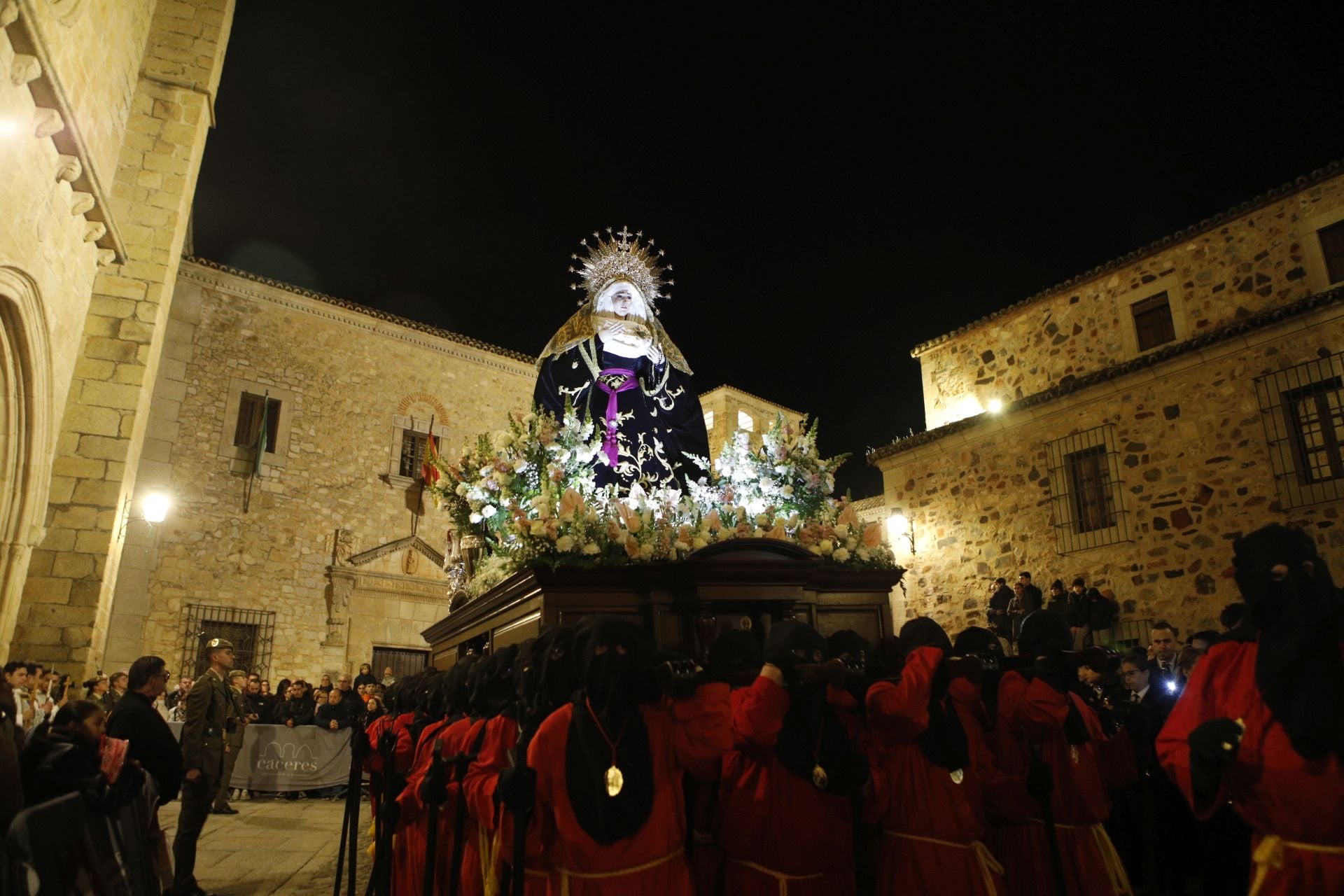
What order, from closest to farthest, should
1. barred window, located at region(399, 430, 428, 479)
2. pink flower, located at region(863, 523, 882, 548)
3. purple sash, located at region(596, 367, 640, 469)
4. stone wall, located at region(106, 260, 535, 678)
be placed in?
pink flower, located at region(863, 523, 882, 548)
purple sash, located at region(596, 367, 640, 469)
stone wall, located at region(106, 260, 535, 678)
barred window, located at region(399, 430, 428, 479)

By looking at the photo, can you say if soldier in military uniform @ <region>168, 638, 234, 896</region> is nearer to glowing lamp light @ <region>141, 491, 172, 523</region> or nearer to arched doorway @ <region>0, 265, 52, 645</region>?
arched doorway @ <region>0, 265, 52, 645</region>

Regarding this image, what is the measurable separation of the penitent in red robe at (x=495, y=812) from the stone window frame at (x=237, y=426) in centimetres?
1492

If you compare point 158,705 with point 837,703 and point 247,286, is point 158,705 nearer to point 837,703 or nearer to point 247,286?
point 247,286

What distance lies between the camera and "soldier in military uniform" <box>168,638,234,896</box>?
527 cm

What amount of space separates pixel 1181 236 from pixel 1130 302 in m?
1.11

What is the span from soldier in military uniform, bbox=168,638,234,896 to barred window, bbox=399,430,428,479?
1194cm

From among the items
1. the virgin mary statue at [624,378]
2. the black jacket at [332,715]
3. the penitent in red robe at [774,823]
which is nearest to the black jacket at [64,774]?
the penitent in red robe at [774,823]

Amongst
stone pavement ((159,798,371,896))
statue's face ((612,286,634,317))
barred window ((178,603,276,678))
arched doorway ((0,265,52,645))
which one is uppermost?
statue's face ((612,286,634,317))

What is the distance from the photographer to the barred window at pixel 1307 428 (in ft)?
30.6

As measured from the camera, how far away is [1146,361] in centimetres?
1097

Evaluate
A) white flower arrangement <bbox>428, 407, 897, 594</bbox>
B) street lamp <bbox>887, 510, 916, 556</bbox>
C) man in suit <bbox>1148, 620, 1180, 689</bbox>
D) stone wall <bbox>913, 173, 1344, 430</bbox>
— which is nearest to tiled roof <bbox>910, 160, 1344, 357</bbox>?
stone wall <bbox>913, 173, 1344, 430</bbox>

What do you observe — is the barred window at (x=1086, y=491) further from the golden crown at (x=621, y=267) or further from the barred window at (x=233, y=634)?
the barred window at (x=233, y=634)

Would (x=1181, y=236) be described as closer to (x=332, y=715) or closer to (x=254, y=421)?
(x=332, y=715)

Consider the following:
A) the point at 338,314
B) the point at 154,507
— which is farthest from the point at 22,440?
the point at 338,314
